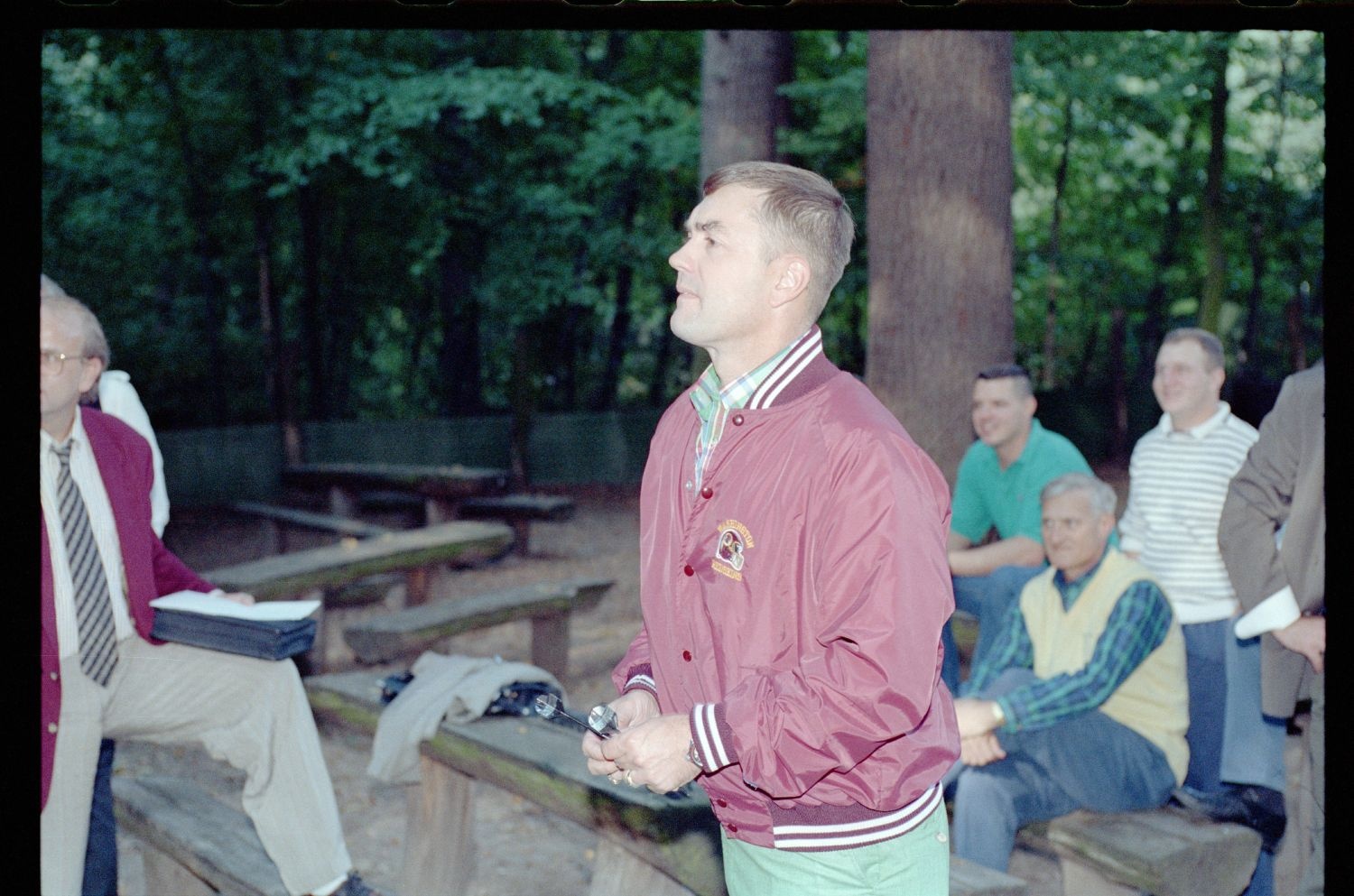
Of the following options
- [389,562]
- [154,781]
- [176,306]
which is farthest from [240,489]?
[154,781]

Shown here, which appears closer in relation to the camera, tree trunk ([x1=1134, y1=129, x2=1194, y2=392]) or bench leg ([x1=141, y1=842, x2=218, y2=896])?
bench leg ([x1=141, y1=842, x2=218, y2=896])

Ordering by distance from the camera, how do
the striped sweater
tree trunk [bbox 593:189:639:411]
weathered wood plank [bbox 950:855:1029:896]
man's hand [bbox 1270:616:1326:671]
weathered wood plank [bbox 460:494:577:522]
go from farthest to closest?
tree trunk [bbox 593:189:639:411] → weathered wood plank [bbox 460:494:577:522] → the striped sweater → man's hand [bbox 1270:616:1326:671] → weathered wood plank [bbox 950:855:1029:896]

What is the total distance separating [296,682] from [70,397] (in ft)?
2.92

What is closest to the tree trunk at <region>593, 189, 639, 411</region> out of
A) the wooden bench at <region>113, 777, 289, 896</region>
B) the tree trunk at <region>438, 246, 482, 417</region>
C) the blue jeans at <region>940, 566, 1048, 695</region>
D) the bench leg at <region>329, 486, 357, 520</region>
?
the tree trunk at <region>438, 246, 482, 417</region>

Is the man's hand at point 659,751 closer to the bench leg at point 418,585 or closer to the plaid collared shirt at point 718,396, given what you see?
the plaid collared shirt at point 718,396

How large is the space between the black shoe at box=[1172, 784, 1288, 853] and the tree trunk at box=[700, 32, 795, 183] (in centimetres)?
634

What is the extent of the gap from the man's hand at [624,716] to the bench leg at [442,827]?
7.51ft

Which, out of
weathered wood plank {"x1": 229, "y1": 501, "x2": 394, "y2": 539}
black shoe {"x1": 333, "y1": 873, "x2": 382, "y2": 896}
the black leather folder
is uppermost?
the black leather folder

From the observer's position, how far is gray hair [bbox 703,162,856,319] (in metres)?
2.03

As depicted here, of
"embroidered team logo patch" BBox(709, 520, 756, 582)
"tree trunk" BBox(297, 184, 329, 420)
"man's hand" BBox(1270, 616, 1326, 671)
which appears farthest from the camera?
"tree trunk" BBox(297, 184, 329, 420)

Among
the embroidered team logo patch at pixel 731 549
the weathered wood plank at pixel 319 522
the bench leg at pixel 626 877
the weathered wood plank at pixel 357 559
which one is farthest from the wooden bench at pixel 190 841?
the weathered wood plank at pixel 319 522

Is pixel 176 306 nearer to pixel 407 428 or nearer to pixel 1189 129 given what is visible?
pixel 407 428

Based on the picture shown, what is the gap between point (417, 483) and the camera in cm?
1001

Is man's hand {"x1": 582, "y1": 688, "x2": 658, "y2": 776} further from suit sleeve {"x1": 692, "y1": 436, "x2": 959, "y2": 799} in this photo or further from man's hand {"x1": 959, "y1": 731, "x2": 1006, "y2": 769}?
man's hand {"x1": 959, "y1": 731, "x2": 1006, "y2": 769}
